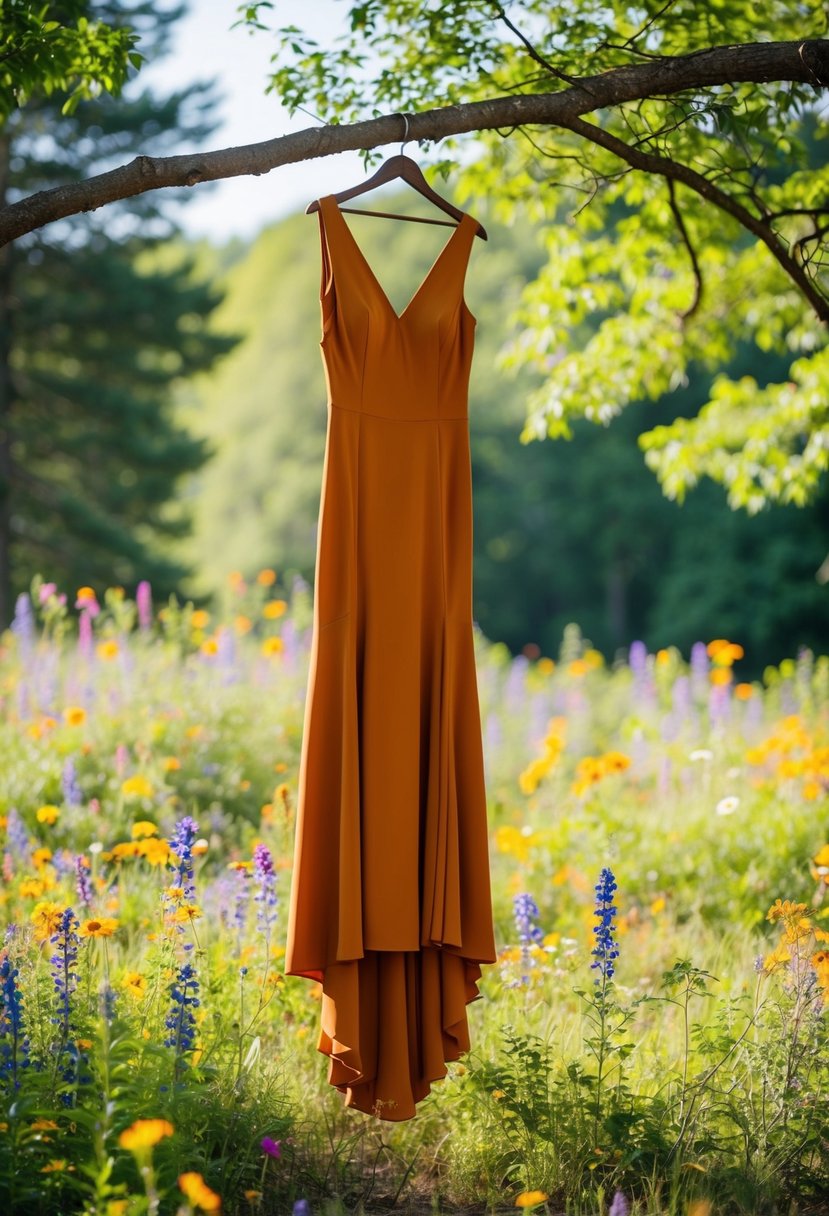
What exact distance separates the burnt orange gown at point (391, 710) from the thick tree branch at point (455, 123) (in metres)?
0.28

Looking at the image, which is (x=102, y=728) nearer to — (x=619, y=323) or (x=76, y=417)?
(x=619, y=323)

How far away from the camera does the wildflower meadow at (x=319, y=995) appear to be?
7.83 ft

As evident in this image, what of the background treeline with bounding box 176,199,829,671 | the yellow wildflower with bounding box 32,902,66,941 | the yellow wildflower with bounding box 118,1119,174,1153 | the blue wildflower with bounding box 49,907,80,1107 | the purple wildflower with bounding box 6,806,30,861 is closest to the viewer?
the yellow wildflower with bounding box 118,1119,174,1153

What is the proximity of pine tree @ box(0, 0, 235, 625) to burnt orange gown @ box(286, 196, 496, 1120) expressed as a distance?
433 inches

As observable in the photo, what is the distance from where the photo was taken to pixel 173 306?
14.6 metres

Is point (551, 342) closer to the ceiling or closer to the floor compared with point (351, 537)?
closer to the ceiling

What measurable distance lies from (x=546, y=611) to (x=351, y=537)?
81.4ft

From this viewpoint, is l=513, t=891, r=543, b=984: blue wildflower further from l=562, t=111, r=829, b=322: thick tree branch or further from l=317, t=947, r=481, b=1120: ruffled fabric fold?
l=562, t=111, r=829, b=322: thick tree branch

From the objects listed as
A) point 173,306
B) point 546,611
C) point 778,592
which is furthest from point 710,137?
point 546,611

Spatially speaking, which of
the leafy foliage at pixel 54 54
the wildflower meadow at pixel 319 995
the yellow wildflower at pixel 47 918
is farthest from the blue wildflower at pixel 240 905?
the leafy foliage at pixel 54 54

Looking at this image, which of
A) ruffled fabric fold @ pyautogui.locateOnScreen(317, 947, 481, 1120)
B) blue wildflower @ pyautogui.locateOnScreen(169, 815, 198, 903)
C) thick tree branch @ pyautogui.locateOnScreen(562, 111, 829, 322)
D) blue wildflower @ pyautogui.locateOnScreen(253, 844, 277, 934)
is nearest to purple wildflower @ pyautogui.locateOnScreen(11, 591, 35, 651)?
blue wildflower @ pyautogui.locateOnScreen(253, 844, 277, 934)

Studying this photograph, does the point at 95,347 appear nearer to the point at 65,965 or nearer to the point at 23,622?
the point at 23,622

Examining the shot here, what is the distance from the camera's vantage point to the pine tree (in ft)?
44.0

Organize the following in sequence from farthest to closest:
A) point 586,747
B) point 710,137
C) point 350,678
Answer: point 586,747 → point 710,137 → point 350,678
